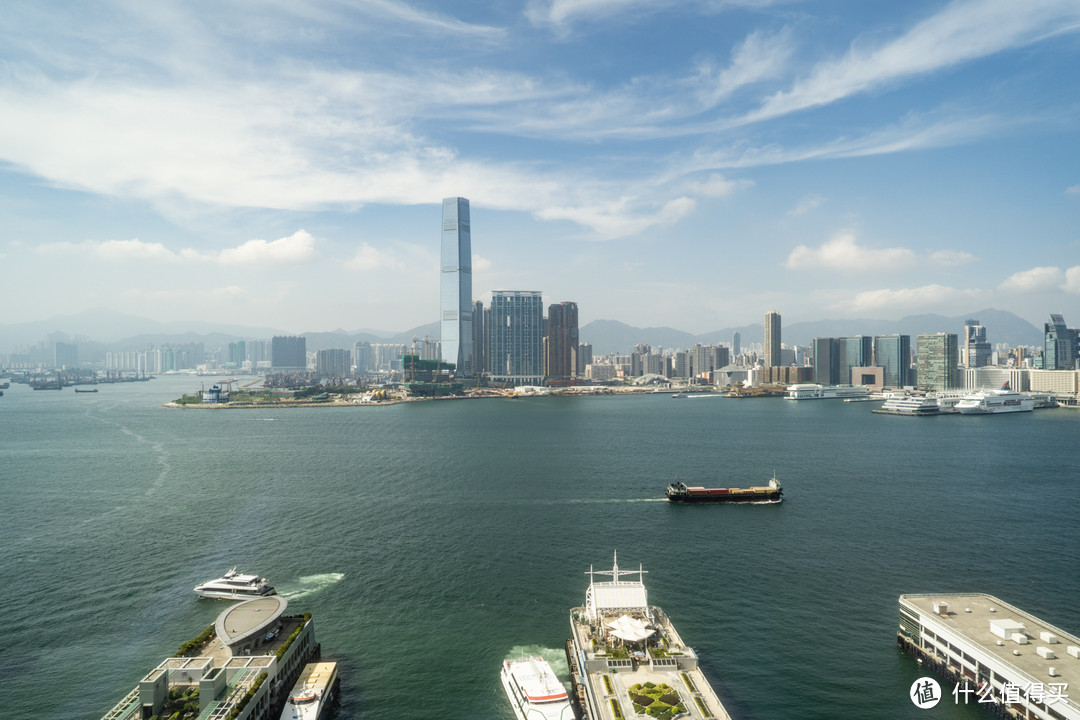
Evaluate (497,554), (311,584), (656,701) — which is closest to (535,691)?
(656,701)

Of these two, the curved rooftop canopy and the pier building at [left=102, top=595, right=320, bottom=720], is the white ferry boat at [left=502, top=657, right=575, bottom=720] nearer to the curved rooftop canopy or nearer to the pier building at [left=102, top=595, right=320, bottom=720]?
the pier building at [left=102, top=595, right=320, bottom=720]

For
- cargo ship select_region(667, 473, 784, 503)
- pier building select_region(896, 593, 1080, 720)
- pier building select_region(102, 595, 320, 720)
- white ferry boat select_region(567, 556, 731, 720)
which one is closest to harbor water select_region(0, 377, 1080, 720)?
pier building select_region(896, 593, 1080, 720)

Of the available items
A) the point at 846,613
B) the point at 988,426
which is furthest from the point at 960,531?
the point at 988,426

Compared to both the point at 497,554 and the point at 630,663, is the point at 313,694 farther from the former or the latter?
the point at 497,554

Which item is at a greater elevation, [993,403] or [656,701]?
[993,403]

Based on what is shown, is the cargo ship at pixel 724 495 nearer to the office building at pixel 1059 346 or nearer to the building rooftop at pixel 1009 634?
the building rooftop at pixel 1009 634

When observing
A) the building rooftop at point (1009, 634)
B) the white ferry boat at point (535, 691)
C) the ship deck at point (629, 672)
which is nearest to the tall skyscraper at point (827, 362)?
the building rooftop at point (1009, 634)
